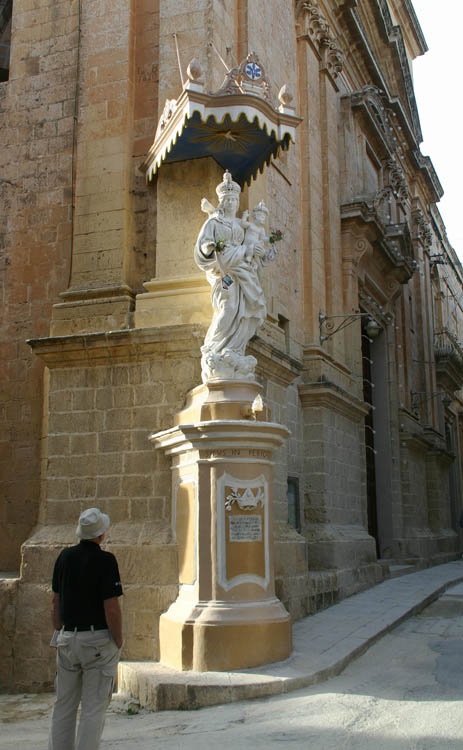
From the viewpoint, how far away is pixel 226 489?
7.06 metres

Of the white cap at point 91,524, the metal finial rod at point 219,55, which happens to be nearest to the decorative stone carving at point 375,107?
the metal finial rod at point 219,55

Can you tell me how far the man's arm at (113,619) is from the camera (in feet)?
15.5

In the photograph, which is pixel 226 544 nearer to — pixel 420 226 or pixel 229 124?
pixel 229 124

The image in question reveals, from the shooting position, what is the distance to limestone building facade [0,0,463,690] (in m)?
8.27

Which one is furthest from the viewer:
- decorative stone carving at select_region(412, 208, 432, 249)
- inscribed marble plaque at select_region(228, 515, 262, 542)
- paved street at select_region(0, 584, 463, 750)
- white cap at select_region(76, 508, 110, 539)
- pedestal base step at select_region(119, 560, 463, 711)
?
decorative stone carving at select_region(412, 208, 432, 249)

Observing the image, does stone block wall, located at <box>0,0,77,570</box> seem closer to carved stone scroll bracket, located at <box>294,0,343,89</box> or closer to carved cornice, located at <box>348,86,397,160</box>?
carved stone scroll bracket, located at <box>294,0,343,89</box>

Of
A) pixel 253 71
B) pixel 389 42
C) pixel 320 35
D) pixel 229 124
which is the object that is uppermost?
pixel 389 42

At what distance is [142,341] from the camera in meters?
8.39

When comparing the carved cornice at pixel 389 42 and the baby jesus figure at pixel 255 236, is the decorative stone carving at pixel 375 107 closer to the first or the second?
the carved cornice at pixel 389 42

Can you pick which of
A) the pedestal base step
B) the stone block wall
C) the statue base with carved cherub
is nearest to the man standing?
the pedestal base step

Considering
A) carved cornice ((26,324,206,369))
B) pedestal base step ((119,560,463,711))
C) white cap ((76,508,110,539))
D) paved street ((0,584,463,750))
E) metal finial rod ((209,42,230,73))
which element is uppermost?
metal finial rod ((209,42,230,73))

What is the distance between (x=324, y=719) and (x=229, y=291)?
3940 mm

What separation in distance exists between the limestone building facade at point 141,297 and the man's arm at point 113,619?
2.88 m

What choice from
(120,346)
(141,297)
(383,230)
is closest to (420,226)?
(383,230)
